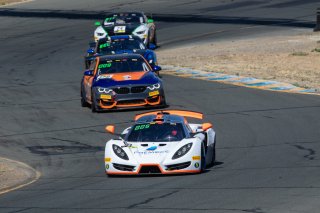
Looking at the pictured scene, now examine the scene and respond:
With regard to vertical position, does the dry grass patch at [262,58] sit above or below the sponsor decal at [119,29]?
below

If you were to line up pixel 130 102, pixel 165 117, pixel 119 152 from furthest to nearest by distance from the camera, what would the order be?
1. pixel 130 102
2. pixel 165 117
3. pixel 119 152

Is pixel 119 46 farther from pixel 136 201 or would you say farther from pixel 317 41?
pixel 136 201

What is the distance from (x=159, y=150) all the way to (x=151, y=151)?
0.15 m

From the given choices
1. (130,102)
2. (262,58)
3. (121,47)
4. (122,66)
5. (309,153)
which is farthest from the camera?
(262,58)

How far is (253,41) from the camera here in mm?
42656

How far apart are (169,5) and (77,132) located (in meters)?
34.9

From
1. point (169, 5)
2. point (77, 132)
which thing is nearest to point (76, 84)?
point (77, 132)

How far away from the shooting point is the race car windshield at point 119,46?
109 feet

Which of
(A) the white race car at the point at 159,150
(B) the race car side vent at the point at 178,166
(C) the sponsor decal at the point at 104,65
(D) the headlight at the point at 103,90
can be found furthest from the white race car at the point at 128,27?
(B) the race car side vent at the point at 178,166

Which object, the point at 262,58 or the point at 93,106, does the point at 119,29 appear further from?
the point at 93,106

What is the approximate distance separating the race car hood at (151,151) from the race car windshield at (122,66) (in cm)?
960

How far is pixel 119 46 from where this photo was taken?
3328 centimetres

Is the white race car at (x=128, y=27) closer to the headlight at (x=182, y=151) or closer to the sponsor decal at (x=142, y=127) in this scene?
the sponsor decal at (x=142, y=127)

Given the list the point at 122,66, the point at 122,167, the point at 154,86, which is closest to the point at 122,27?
the point at 122,66
